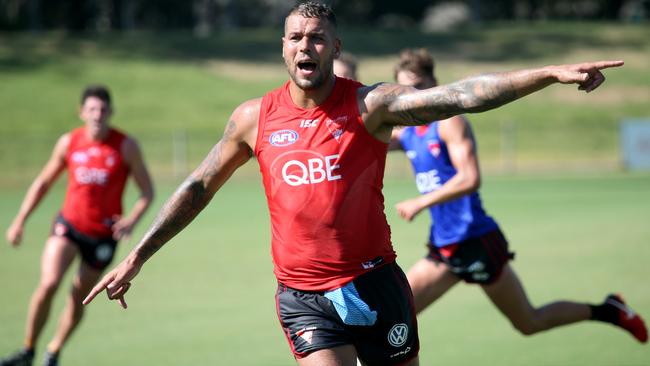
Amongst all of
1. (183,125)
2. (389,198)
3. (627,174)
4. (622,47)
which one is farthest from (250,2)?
(389,198)

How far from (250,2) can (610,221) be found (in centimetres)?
5676

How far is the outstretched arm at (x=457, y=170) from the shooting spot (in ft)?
21.5

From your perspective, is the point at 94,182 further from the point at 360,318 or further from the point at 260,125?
the point at 360,318

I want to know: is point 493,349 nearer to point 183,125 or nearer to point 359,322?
point 359,322

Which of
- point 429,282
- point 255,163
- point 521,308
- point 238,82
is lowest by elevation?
point 521,308

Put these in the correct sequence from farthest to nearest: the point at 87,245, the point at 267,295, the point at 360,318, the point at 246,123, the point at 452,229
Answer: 1. the point at 267,295
2. the point at 87,245
3. the point at 452,229
4. the point at 246,123
5. the point at 360,318

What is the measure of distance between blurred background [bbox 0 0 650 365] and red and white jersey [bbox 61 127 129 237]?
116cm

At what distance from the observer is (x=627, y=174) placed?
2747 centimetres

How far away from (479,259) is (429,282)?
399mm

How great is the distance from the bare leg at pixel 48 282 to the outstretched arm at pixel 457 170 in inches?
129

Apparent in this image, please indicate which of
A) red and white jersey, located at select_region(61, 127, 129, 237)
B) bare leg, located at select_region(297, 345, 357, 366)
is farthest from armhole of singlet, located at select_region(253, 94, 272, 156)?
red and white jersey, located at select_region(61, 127, 129, 237)

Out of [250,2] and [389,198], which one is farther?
[250,2]

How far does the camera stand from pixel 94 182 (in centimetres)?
873

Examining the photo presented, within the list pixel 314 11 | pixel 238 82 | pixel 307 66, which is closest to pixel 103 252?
pixel 307 66
